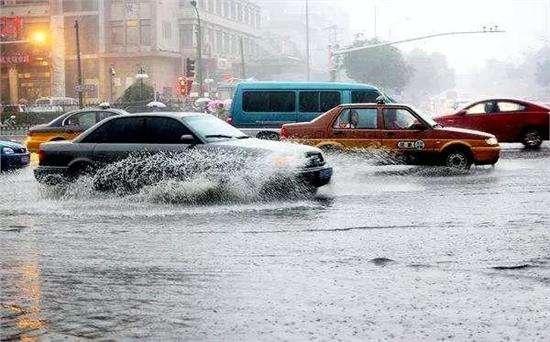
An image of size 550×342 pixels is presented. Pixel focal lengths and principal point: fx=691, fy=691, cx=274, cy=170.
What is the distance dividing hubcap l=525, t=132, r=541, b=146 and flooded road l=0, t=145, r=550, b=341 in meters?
9.59

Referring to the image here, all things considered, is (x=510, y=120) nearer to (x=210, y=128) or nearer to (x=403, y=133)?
(x=403, y=133)

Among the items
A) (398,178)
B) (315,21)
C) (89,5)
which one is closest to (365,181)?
(398,178)

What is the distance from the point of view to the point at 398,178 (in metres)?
13.6

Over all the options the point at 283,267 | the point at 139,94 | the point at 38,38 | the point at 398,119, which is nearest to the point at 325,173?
the point at 398,119

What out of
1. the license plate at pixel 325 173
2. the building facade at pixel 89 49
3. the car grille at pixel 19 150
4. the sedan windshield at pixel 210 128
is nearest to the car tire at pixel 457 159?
the license plate at pixel 325 173

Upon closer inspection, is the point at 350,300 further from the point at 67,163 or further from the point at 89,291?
the point at 67,163

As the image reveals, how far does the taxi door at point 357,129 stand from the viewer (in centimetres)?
1452

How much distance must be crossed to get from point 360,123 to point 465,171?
2384 mm

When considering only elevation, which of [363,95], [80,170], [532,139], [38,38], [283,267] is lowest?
[283,267]

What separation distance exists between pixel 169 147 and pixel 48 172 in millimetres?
2430

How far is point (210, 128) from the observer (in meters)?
11.7

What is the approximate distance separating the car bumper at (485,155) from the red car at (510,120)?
584cm

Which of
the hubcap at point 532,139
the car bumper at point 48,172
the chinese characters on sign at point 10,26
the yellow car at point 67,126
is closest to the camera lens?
the car bumper at point 48,172

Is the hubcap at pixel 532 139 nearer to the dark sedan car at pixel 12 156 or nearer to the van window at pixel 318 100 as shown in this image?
the van window at pixel 318 100
